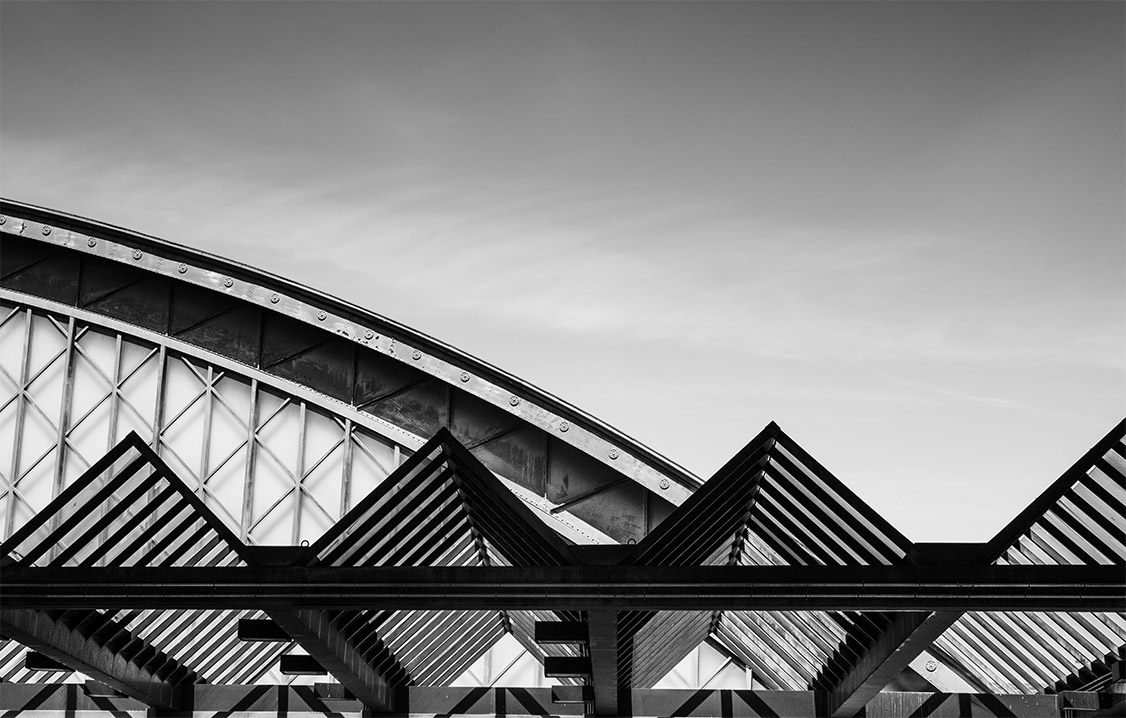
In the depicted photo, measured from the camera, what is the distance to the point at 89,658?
16062mm

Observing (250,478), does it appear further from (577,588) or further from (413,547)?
(577,588)

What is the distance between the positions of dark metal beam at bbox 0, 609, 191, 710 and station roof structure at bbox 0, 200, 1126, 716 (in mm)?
43

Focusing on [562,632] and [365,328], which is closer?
[562,632]

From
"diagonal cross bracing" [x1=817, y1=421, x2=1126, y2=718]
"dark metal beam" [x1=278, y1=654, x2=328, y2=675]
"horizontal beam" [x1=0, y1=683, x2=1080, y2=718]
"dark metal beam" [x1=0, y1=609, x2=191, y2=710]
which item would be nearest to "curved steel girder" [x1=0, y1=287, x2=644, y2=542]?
"horizontal beam" [x1=0, y1=683, x2=1080, y2=718]

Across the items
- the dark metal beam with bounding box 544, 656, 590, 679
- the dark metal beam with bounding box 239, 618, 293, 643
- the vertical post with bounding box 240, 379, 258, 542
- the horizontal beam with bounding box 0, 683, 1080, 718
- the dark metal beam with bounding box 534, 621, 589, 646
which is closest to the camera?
the dark metal beam with bounding box 534, 621, 589, 646

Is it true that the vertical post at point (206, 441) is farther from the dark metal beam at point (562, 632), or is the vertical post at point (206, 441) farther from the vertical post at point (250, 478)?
the dark metal beam at point (562, 632)

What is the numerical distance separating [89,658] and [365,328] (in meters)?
8.27

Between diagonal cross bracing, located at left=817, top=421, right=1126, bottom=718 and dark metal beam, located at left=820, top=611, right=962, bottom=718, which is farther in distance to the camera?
dark metal beam, located at left=820, top=611, right=962, bottom=718

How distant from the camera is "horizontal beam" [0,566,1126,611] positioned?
41.4ft

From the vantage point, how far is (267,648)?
19.8m

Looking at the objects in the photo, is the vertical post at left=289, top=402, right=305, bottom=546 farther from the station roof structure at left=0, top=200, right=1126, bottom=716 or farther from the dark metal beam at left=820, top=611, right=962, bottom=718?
the dark metal beam at left=820, top=611, right=962, bottom=718

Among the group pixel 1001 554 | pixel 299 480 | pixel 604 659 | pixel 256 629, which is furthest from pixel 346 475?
pixel 1001 554

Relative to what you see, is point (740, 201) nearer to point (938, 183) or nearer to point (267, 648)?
point (938, 183)

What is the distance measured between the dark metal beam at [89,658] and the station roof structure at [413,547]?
0.14ft
